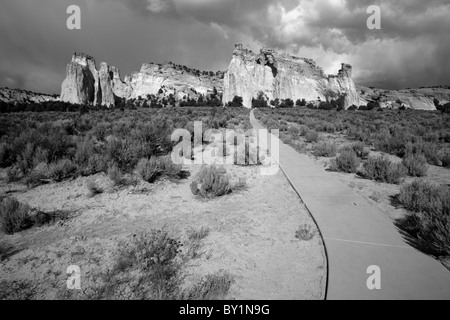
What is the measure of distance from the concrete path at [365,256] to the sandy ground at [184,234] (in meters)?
0.23

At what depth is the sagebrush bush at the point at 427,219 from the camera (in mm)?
3586

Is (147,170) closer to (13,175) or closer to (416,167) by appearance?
(13,175)

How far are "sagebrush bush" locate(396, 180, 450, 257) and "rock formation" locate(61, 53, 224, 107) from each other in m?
127

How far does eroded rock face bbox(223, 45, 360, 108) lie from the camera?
339ft

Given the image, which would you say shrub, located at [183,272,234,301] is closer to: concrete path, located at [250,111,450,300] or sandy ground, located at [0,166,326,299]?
sandy ground, located at [0,166,326,299]

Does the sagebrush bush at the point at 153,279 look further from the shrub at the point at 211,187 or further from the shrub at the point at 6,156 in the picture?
the shrub at the point at 6,156

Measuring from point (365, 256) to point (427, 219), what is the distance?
5.30 feet

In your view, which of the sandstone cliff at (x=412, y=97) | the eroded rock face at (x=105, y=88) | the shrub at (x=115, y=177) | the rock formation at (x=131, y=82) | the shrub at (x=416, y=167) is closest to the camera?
the shrub at (x=115, y=177)

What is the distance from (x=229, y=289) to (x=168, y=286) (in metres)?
0.83

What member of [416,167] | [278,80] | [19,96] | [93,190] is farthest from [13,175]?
[19,96]

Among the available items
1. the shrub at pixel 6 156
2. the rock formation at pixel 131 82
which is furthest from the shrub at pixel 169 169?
the rock formation at pixel 131 82

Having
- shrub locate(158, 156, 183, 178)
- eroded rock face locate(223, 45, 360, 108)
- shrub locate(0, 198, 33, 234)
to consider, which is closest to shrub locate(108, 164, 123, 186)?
shrub locate(158, 156, 183, 178)

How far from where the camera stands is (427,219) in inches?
162
